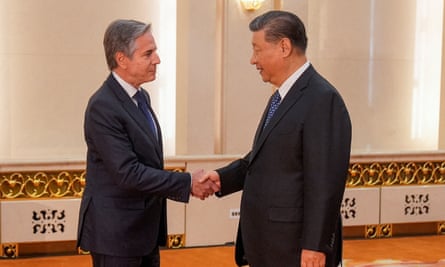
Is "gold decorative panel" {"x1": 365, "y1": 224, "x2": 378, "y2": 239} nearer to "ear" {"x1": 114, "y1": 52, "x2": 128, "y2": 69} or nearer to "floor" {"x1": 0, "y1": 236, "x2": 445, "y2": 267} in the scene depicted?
"floor" {"x1": 0, "y1": 236, "x2": 445, "y2": 267}

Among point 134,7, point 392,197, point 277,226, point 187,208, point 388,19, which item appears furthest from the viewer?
point 388,19

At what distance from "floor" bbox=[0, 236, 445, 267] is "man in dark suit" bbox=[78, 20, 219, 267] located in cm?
297

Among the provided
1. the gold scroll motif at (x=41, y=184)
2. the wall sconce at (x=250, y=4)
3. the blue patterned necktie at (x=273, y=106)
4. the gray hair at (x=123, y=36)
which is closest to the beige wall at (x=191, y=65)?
the wall sconce at (x=250, y=4)

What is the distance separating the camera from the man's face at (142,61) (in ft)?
11.5

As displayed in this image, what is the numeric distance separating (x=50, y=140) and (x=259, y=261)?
4814mm

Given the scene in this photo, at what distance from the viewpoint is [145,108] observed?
3.62 meters

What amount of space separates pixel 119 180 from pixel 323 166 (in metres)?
0.95

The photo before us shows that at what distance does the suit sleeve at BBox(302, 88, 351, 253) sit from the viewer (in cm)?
309

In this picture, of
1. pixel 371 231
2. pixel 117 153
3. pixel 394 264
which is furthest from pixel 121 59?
pixel 371 231

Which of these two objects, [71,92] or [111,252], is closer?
[111,252]

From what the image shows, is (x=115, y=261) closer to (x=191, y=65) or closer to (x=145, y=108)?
(x=145, y=108)

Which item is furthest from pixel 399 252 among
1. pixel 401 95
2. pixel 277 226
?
pixel 277 226

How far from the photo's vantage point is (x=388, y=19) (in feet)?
29.6

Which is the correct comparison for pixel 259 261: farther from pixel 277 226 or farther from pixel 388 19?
pixel 388 19
